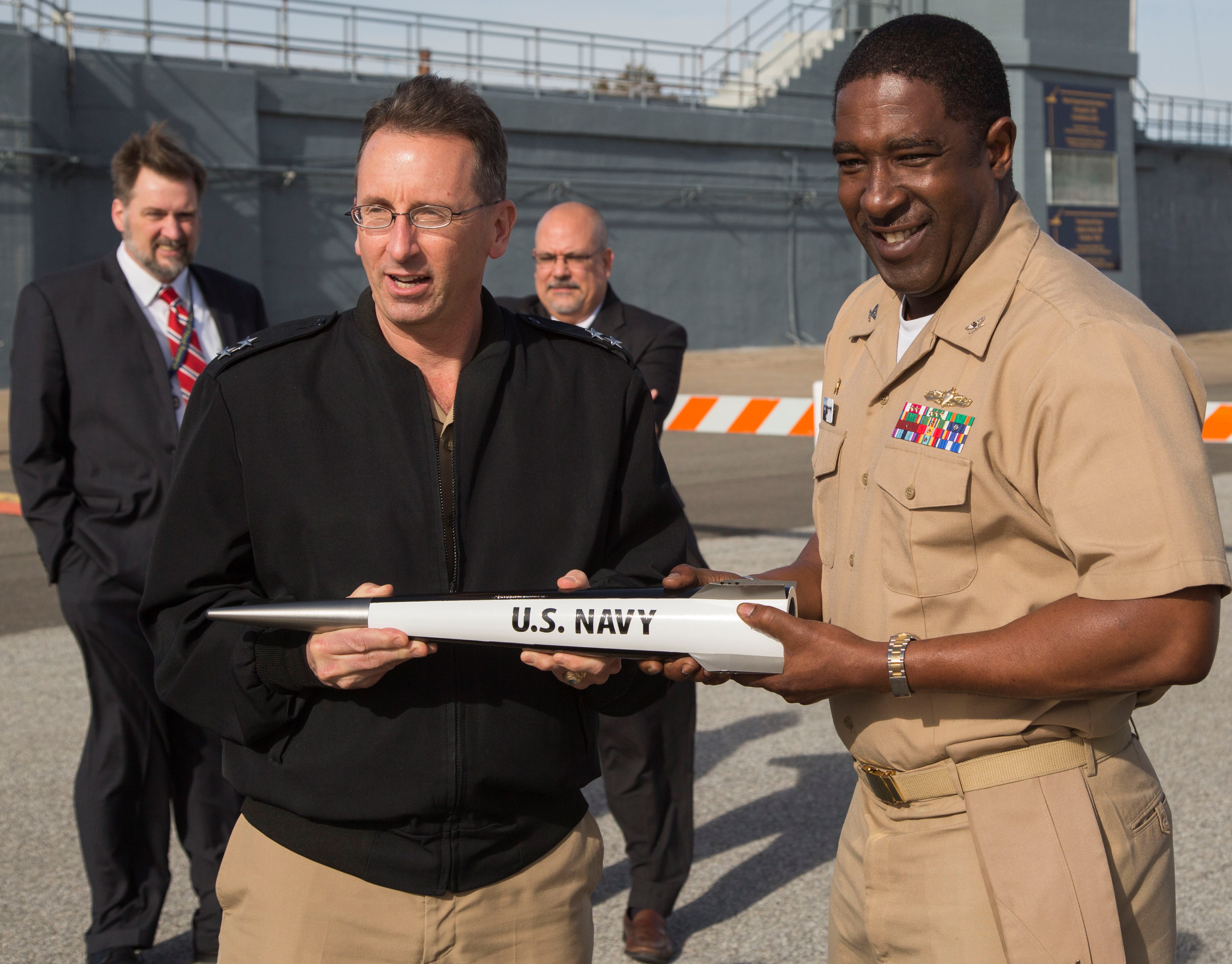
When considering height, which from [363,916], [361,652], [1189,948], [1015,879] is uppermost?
[361,652]

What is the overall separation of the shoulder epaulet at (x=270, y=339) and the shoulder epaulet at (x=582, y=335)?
1.40ft

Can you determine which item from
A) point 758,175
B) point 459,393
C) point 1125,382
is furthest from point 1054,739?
point 758,175

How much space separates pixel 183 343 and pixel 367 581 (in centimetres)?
250

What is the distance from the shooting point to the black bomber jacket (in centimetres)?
231

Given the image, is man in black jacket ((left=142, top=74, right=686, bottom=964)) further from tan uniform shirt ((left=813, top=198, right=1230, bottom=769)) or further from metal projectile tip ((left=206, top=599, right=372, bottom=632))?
tan uniform shirt ((left=813, top=198, right=1230, bottom=769))

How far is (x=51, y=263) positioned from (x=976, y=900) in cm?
2501

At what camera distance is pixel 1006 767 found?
219 centimetres

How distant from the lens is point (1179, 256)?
38.8 meters

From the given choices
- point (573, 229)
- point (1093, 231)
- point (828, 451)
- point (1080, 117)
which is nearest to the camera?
point (828, 451)

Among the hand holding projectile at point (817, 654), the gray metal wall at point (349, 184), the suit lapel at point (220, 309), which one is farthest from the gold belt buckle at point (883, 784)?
the gray metal wall at point (349, 184)

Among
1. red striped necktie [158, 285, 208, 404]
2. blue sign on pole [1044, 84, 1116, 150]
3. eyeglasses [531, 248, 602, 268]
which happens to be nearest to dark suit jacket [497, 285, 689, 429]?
eyeglasses [531, 248, 602, 268]

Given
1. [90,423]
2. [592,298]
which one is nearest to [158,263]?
[90,423]

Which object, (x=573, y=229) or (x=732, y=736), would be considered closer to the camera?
(x=573, y=229)

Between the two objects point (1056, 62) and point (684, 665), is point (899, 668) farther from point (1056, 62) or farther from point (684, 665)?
point (1056, 62)
